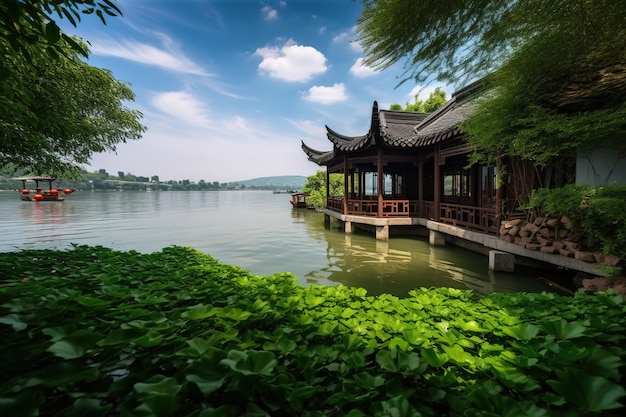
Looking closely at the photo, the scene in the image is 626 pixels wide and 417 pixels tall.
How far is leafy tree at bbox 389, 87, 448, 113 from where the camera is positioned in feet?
80.9

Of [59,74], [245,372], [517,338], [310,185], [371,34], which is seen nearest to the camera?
[245,372]

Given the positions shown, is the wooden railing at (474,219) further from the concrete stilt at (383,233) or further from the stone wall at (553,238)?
the concrete stilt at (383,233)

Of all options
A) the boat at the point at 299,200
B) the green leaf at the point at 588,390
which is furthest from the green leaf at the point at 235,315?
the boat at the point at 299,200

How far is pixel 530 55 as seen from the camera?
4.80m

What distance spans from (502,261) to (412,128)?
9.10 m

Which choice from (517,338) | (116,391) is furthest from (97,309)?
(517,338)

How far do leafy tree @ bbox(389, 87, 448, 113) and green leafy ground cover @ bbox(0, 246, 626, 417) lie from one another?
2566 centimetres

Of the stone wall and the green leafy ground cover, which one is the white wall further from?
the green leafy ground cover

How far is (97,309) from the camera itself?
1600 millimetres

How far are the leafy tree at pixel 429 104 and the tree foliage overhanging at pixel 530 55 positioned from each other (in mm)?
20471

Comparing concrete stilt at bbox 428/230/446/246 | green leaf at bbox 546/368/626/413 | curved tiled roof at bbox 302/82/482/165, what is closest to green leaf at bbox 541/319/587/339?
green leaf at bbox 546/368/626/413

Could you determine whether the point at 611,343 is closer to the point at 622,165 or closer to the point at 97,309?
the point at 97,309

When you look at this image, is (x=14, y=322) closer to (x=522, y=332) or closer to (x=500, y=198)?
(x=522, y=332)

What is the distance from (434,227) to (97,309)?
9739 millimetres
